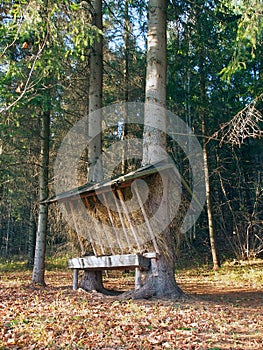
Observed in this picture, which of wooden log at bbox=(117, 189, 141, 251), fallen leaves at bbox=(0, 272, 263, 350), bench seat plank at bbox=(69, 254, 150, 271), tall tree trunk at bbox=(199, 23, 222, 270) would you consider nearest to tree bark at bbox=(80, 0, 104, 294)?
bench seat plank at bbox=(69, 254, 150, 271)

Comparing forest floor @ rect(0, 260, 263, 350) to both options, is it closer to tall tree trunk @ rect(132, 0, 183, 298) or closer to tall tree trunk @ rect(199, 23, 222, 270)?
tall tree trunk @ rect(132, 0, 183, 298)

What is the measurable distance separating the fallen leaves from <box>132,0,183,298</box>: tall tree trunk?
2.03 ft

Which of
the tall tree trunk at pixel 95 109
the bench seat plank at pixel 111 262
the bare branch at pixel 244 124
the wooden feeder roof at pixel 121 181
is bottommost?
the bench seat plank at pixel 111 262

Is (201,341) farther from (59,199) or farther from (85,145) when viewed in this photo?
(85,145)

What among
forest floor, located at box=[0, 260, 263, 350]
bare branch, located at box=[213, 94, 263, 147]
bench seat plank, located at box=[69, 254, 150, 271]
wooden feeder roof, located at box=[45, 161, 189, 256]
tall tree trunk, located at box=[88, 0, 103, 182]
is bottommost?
forest floor, located at box=[0, 260, 263, 350]

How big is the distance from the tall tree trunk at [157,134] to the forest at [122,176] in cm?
3

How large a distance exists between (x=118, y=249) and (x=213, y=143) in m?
12.4

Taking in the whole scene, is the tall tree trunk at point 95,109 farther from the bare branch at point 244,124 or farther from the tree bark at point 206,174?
the tree bark at point 206,174

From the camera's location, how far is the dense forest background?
7.44 m

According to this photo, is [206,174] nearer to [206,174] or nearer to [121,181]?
[206,174]

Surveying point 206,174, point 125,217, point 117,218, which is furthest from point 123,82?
point 125,217

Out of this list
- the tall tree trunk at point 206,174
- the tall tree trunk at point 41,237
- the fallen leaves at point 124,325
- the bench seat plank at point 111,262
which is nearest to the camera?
the fallen leaves at point 124,325

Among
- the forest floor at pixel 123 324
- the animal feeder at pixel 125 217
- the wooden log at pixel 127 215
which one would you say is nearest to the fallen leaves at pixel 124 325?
the forest floor at pixel 123 324

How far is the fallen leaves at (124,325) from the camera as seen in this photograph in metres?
4.20
